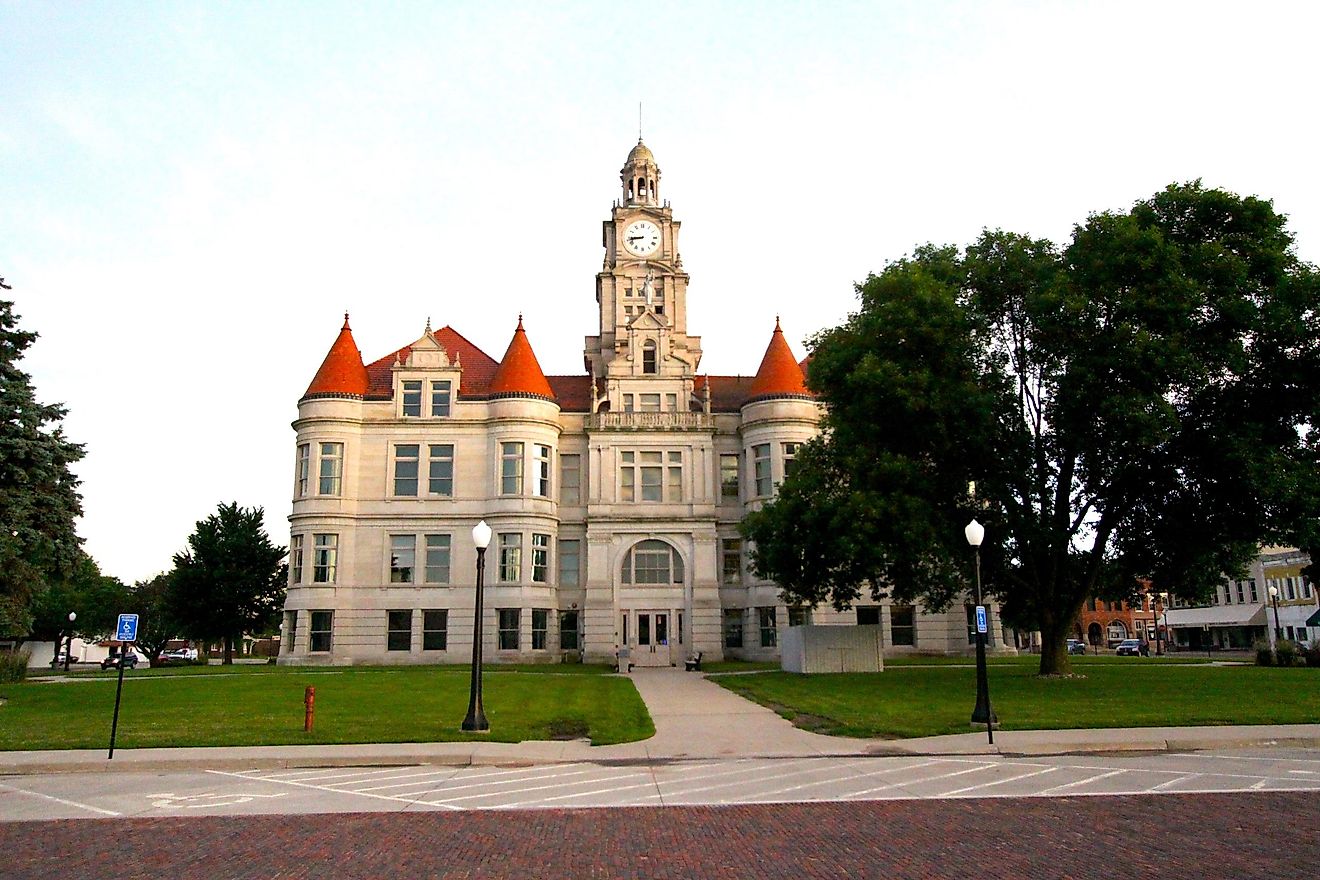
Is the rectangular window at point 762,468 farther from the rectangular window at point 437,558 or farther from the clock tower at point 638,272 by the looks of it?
the rectangular window at point 437,558

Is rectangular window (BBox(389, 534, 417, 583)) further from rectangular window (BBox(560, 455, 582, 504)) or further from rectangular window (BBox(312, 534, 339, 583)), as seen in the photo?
rectangular window (BBox(560, 455, 582, 504))

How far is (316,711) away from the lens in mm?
23688

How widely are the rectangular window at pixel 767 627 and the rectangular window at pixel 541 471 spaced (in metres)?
12.7

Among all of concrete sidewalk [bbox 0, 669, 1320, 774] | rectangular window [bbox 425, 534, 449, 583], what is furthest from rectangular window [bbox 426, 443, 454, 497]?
concrete sidewalk [bbox 0, 669, 1320, 774]

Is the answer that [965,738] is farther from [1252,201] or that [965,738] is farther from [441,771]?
[1252,201]

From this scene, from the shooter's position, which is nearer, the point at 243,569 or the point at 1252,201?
the point at 1252,201

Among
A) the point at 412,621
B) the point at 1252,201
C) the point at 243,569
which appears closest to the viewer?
the point at 1252,201

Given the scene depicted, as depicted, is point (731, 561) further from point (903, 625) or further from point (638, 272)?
point (638, 272)

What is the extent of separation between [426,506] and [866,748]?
3749 centimetres

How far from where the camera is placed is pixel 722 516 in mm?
53438

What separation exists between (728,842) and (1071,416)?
74.4 ft

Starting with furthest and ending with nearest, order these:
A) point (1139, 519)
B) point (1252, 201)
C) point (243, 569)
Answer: point (243, 569)
point (1139, 519)
point (1252, 201)

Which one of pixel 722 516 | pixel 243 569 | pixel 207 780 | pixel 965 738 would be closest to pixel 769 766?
pixel 965 738

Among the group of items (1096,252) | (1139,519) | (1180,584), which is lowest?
(1180,584)
